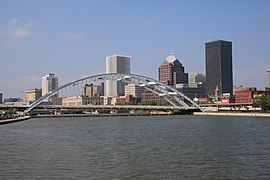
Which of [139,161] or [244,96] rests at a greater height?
[244,96]

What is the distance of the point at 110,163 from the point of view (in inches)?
885

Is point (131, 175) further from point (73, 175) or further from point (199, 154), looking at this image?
point (199, 154)

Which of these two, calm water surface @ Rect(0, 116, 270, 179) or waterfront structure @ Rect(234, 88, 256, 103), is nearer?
calm water surface @ Rect(0, 116, 270, 179)

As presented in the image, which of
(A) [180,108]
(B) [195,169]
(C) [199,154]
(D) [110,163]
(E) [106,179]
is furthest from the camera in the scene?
(A) [180,108]

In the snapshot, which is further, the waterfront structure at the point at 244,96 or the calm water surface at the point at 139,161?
the waterfront structure at the point at 244,96

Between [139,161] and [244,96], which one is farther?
[244,96]

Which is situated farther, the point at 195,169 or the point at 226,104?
the point at 226,104

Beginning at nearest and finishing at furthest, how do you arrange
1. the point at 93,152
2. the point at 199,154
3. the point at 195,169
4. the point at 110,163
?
the point at 195,169, the point at 110,163, the point at 199,154, the point at 93,152

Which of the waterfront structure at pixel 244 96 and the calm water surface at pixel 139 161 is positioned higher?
the waterfront structure at pixel 244 96

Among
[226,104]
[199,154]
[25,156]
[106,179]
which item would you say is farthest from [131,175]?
[226,104]

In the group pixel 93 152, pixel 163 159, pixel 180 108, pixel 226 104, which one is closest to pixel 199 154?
pixel 163 159

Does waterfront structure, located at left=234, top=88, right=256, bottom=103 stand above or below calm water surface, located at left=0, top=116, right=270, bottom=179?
above

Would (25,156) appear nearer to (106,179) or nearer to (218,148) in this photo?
(106,179)

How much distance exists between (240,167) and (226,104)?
507ft
